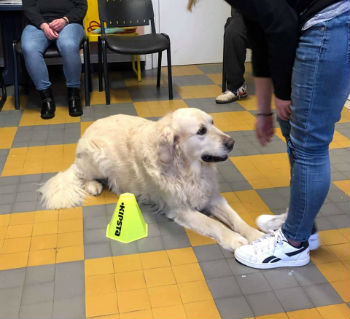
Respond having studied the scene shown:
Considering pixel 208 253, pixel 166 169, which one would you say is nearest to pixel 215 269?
pixel 208 253

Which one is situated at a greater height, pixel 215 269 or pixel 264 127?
pixel 264 127

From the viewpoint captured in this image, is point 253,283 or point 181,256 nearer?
point 253,283

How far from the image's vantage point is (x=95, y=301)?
1.71 meters

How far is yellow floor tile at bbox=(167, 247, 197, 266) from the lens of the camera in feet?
6.36

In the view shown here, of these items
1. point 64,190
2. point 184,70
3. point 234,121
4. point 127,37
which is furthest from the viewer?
point 184,70

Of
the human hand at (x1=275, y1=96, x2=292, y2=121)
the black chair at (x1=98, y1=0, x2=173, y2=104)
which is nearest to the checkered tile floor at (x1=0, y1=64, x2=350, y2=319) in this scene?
the human hand at (x1=275, y1=96, x2=292, y2=121)

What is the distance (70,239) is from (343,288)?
1.33 metres

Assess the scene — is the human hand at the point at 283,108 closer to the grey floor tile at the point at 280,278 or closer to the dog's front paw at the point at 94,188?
the grey floor tile at the point at 280,278

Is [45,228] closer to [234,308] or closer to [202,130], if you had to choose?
[202,130]

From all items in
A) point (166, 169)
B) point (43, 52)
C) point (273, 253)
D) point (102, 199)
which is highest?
point (43, 52)

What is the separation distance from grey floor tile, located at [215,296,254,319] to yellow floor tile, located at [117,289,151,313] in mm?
300

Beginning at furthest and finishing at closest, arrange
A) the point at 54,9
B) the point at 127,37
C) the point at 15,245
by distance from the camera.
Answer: the point at 127,37, the point at 54,9, the point at 15,245

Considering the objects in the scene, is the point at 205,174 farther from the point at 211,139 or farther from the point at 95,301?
the point at 95,301

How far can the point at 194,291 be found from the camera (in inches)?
69.2
